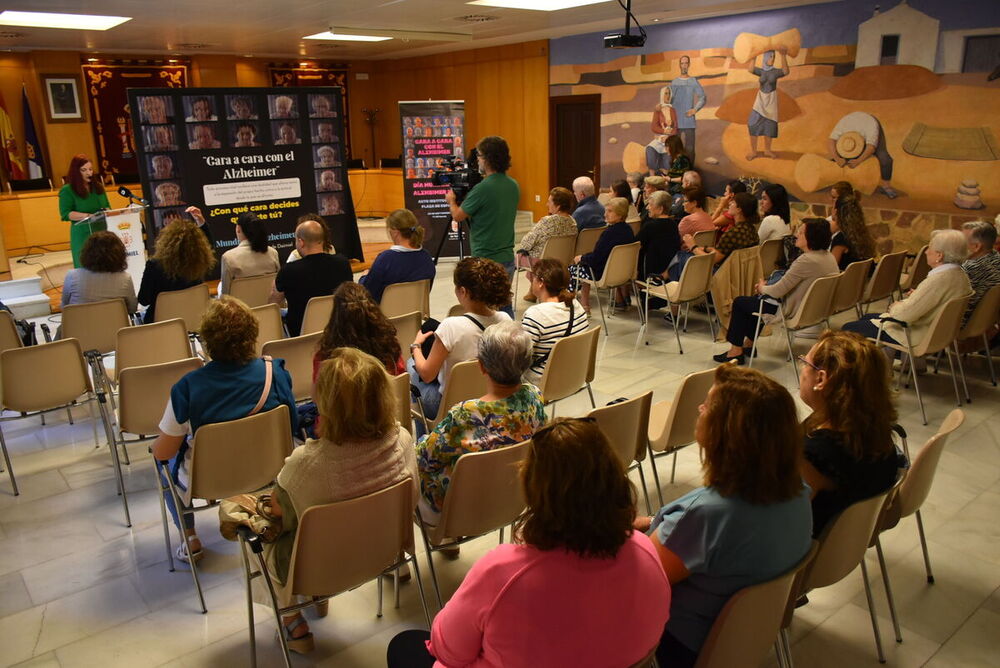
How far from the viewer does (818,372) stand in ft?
8.20

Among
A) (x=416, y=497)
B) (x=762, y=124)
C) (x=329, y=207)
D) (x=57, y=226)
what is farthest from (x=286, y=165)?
(x=416, y=497)

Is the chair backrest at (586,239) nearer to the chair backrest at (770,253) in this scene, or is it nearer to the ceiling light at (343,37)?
the chair backrest at (770,253)

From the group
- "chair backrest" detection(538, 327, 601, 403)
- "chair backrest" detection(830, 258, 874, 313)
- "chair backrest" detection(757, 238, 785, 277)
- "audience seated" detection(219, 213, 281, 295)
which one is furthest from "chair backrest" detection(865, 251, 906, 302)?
"audience seated" detection(219, 213, 281, 295)

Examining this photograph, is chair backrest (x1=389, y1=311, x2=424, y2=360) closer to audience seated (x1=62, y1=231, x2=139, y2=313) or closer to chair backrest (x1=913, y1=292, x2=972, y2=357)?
audience seated (x1=62, y1=231, x2=139, y2=313)

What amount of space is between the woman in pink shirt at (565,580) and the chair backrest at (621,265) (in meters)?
4.91

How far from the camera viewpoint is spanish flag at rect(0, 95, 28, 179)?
1210 centimetres

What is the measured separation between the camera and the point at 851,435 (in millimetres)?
2363

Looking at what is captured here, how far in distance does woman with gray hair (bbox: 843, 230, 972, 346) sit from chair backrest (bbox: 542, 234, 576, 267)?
3154 mm

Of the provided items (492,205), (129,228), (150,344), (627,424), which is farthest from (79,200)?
(627,424)

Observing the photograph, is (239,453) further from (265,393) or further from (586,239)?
(586,239)

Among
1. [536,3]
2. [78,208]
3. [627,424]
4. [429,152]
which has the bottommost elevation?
[627,424]

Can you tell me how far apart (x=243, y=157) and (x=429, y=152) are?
284 centimetres

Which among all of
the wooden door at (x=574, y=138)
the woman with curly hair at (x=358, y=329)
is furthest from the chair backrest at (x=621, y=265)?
the wooden door at (x=574, y=138)

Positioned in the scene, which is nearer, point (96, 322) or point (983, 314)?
point (96, 322)
